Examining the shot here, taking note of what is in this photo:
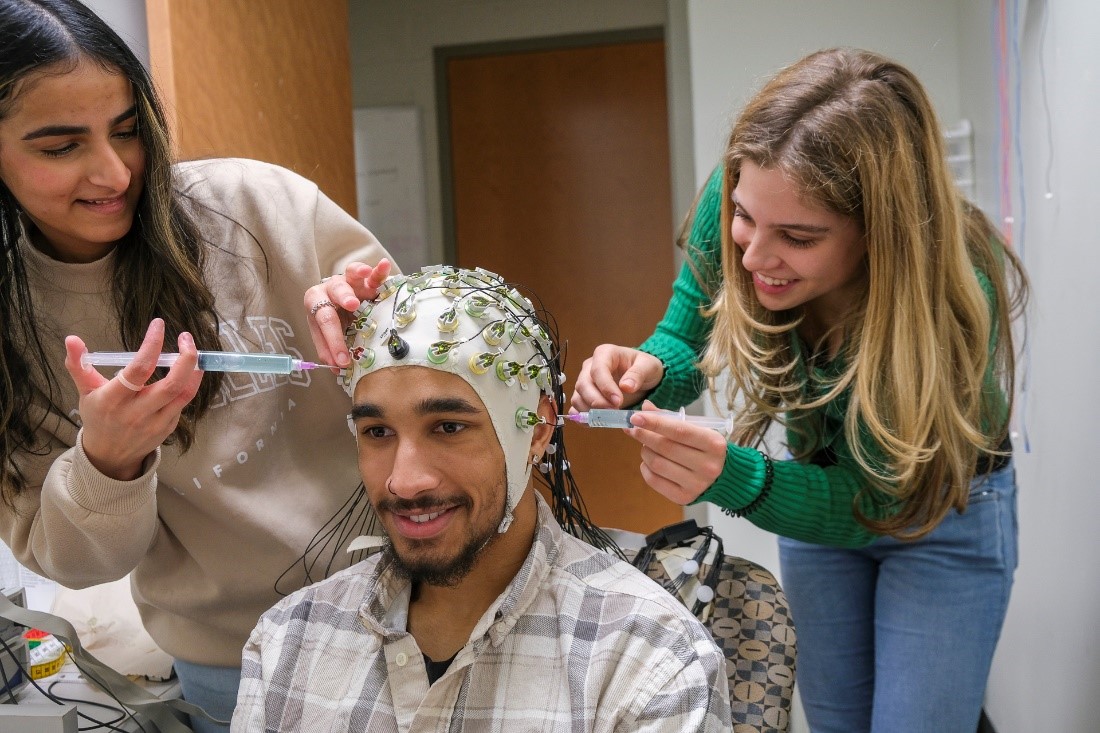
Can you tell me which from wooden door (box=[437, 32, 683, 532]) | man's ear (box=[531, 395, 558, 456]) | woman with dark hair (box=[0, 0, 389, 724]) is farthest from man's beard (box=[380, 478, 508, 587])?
wooden door (box=[437, 32, 683, 532])

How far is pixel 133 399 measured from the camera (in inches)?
53.4

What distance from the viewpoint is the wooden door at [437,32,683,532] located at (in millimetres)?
4703

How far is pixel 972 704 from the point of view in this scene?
175 cm

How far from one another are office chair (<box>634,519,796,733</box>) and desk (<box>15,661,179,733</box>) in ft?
3.31

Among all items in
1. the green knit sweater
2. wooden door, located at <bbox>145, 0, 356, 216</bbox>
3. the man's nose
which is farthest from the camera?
wooden door, located at <bbox>145, 0, 356, 216</bbox>

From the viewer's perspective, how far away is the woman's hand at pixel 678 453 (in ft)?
4.95

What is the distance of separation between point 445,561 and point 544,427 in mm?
272

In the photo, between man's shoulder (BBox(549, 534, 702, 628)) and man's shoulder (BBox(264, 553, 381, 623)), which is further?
man's shoulder (BBox(264, 553, 381, 623))

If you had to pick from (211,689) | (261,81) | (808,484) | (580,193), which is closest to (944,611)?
(808,484)

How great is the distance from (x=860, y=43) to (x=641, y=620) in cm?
226

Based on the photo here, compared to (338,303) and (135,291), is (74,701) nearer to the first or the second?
(135,291)

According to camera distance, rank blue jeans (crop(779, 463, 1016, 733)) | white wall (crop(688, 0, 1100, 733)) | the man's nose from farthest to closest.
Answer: white wall (crop(688, 0, 1100, 733)), blue jeans (crop(779, 463, 1016, 733)), the man's nose

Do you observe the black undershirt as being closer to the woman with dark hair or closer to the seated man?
the seated man

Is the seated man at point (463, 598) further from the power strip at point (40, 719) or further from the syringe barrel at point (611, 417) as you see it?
the power strip at point (40, 719)
